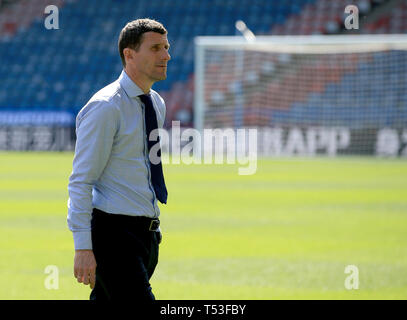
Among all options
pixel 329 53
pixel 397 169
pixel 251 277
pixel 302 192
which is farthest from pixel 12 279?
pixel 329 53

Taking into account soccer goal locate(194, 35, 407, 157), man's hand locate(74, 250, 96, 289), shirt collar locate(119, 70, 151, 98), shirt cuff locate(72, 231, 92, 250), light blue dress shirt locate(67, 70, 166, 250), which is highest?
soccer goal locate(194, 35, 407, 157)

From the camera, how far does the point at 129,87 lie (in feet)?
13.4

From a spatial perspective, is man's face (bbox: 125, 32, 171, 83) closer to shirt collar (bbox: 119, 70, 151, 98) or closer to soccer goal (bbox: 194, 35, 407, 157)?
shirt collar (bbox: 119, 70, 151, 98)

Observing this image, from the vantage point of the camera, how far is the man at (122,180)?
12.6 ft

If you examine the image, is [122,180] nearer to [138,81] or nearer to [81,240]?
[81,240]

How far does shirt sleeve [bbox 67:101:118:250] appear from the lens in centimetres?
384

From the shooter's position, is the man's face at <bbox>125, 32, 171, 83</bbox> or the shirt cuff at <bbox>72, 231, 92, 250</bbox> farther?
the man's face at <bbox>125, 32, 171, 83</bbox>

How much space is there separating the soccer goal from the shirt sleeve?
18.3m

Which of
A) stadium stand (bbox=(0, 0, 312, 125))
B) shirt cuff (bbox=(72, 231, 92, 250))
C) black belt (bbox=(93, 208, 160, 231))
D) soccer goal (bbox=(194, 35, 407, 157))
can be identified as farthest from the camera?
stadium stand (bbox=(0, 0, 312, 125))

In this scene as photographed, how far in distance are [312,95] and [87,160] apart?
21.3 meters

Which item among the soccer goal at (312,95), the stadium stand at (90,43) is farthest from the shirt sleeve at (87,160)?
the stadium stand at (90,43)

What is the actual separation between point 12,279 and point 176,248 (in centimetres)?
236

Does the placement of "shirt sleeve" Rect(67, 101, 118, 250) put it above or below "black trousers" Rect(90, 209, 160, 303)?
above

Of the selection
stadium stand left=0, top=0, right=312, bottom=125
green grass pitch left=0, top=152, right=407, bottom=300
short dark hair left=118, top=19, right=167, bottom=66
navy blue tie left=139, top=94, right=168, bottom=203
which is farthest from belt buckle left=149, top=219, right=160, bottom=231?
stadium stand left=0, top=0, right=312, bottom=125
